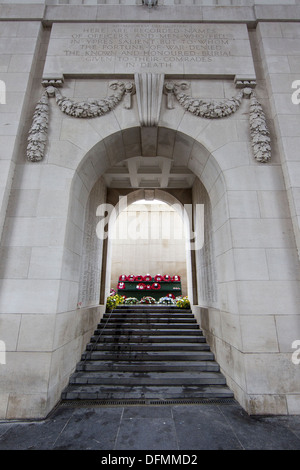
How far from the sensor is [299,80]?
17.7 ft

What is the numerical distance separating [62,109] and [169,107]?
8.62 ft

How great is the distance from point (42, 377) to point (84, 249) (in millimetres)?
3448

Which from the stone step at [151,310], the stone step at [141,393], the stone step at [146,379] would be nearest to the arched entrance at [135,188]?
the stone step at [151,310]

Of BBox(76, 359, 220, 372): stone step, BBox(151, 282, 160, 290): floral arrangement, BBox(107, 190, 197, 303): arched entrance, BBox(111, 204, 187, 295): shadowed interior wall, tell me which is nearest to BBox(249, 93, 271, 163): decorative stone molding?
BBox(76, 359, 220, 372): stone step

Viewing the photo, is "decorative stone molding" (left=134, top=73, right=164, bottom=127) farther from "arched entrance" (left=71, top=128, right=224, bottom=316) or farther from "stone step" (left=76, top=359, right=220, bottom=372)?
"stone step" (left=76, top=359, right=220, bottom=372)

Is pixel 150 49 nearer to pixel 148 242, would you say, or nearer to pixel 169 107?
pixel 169 107

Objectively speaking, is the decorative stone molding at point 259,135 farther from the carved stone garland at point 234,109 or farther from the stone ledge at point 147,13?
the stone ledge at point 147,13

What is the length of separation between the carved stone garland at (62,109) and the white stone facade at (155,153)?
1.4 inches

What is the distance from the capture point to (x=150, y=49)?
588cm

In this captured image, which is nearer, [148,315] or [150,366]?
[150,366]

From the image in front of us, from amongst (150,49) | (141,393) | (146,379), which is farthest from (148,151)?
(141,393)

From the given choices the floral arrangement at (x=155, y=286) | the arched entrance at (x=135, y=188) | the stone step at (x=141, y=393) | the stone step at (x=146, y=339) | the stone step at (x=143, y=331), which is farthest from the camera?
the floral arrangement at (x=155, y=286)

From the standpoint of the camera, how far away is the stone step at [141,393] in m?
4.34
